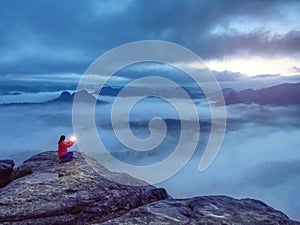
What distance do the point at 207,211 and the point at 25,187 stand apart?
10.6 meters

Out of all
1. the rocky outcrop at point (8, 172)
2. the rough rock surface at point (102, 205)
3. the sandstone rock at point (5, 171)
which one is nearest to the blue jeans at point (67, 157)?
the rough rock surface at point (102, 205)

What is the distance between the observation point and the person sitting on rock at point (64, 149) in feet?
76.8

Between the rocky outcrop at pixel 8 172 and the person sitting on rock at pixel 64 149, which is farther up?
→ the person sitting on rock at pixel 64 149

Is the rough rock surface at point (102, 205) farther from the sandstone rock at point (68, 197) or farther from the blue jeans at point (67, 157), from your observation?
the blue jeans at point (67, 157)

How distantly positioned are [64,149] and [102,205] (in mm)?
7552

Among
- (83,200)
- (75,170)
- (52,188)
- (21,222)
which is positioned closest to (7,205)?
(21,222)

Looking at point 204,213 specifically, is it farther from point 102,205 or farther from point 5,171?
point 5,171

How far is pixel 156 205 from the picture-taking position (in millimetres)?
15375

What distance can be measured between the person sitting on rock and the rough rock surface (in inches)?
79.3

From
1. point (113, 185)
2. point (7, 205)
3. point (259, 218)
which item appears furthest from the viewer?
point (113, 185)

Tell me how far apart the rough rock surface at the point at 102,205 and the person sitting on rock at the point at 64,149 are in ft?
6.61

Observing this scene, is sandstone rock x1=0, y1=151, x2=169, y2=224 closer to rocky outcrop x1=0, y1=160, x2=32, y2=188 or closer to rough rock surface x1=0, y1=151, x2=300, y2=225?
rough rock surface x1=0, y1=151, x2=300, y2=225

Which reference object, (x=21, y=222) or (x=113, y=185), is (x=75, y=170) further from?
(x=21, y=222)

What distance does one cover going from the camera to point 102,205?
1792 cm
